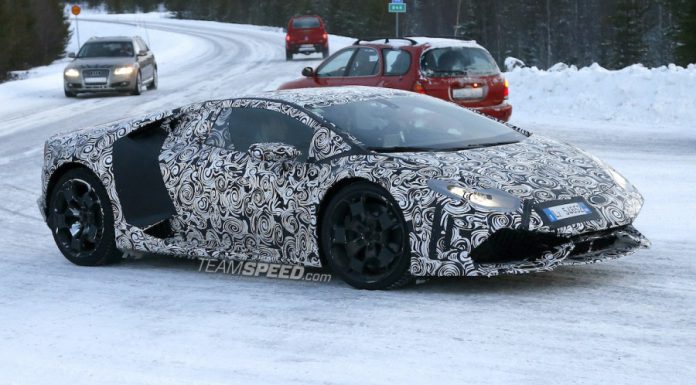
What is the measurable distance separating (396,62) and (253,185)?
8.91 meters

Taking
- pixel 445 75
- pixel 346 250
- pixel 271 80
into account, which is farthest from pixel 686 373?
pixel 271 80

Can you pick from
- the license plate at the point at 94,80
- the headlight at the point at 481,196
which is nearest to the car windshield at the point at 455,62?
the headlight at the point at 481,196

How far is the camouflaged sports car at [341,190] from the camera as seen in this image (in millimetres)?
6730

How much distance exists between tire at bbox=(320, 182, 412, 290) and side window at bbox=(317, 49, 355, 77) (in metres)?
9.81

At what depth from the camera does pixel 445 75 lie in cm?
1600

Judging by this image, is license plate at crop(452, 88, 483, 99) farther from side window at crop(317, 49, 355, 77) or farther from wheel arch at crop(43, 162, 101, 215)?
wheel arch at crop(43, 162, 101, 215)

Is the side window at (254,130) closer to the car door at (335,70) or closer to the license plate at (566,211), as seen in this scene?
the license plate at (566,211)

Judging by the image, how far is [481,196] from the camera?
6.72m

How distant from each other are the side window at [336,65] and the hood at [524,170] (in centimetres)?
935

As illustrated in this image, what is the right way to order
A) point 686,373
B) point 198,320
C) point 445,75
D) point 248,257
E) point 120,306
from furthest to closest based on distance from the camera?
point 445,75 < point 248,257 < point 120,306 < point 198,320 < point 686,373

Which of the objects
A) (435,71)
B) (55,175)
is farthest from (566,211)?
(435,71)

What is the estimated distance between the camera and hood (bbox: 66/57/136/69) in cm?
2913

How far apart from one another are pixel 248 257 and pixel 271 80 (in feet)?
86.1

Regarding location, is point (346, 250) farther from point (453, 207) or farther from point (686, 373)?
point (686, 373)
